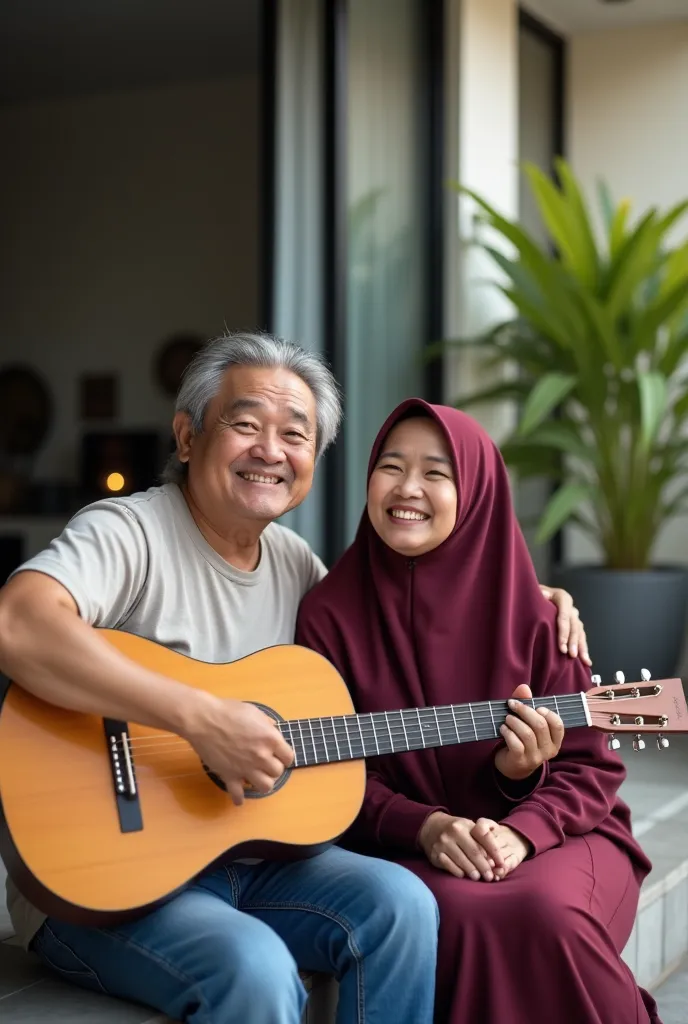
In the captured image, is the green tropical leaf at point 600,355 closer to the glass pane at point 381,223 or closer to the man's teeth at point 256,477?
the glass pane at point 381,223

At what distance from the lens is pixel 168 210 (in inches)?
253

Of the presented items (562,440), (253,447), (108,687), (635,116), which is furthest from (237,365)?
(635,116)

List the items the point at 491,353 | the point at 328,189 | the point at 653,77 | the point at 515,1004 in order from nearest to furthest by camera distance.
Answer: the point at 515,1004
the point at 328,189
the point at 491,353
the point at 653,77

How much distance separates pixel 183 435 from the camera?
6.31 ft

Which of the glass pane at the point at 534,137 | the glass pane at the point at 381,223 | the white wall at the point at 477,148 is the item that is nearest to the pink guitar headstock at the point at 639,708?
the glass pane at the point at 381,223

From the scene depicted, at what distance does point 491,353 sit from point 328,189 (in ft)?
3.41

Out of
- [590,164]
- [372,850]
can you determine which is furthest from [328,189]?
[372,850]

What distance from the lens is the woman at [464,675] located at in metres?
1.75

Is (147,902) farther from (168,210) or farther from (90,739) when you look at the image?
(168,210)

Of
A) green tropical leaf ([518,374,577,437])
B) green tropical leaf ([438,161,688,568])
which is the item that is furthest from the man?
green tropical leaf ([438,161,688,568])

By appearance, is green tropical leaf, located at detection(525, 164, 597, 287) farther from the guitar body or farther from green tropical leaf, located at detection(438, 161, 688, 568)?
the guitar body

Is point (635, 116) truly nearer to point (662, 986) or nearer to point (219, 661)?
point (662, 986)

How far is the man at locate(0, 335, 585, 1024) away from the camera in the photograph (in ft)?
4.96

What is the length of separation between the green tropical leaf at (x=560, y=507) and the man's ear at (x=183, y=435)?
84.6 inches
